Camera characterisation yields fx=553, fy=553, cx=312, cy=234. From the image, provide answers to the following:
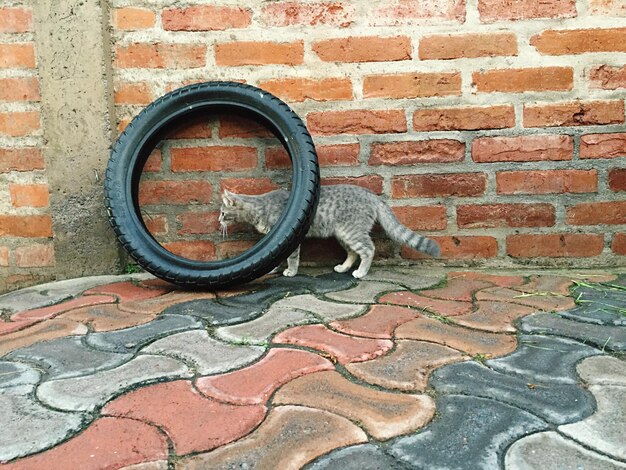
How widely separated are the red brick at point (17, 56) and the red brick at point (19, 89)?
0.19ft

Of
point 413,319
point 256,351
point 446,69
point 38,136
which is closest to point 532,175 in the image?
point 446,69

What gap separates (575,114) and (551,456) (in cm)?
178

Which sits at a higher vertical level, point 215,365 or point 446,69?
point 446,69

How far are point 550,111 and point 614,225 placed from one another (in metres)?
0.58

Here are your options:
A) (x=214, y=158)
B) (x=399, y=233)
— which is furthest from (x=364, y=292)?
(x=214, y=158)

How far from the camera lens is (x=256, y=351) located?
1.57 metres

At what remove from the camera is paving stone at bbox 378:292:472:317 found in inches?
75.2

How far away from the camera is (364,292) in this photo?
2.15 metres

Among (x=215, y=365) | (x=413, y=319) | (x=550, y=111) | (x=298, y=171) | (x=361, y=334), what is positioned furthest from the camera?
(x=550, y=111)

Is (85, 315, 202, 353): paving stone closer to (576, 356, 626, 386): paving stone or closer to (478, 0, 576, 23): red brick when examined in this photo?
(576, 356, 626, 386): paving stone

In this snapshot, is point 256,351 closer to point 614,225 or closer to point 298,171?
point 298,171

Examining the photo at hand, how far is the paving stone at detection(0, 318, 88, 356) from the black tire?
412 mm

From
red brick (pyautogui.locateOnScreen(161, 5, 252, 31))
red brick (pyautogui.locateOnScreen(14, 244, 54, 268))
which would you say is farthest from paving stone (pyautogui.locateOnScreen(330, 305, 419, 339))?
red brick (pyautogui.locateOnScreen(14, 244, 54, 268))

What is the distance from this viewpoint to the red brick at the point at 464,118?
2.41 m
